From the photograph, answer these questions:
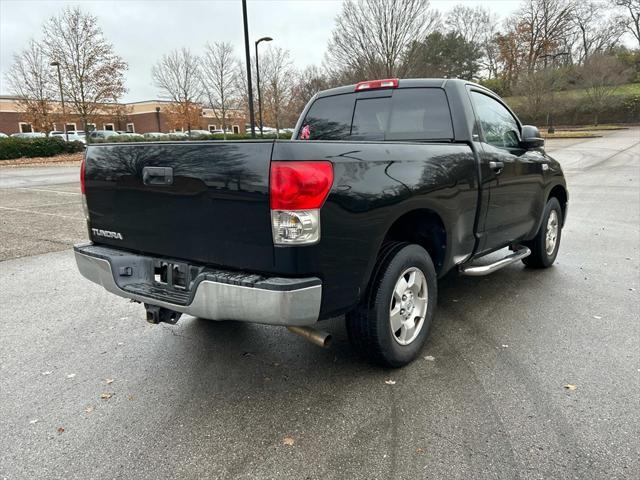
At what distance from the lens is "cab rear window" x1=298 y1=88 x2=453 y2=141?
3.92 m

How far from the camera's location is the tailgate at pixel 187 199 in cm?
250

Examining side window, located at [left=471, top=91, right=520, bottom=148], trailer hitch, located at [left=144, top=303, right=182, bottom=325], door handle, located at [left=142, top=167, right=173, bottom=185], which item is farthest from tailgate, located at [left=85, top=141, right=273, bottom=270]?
side window, located at [left=471, top=91, right=520, bottom=148]

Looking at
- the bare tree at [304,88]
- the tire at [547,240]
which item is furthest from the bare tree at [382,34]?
the tire at [547,240]

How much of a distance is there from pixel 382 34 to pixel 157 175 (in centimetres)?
2523

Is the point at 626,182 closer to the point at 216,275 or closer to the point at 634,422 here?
the point at 634,422

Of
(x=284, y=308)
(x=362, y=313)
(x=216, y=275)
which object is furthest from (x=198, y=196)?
(x=362, y=313)

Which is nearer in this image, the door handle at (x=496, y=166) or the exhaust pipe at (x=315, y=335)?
the exhaust pipe at (x=315, y=335)

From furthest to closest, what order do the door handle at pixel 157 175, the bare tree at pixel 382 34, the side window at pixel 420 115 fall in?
the bare tree at pixel 382 34
the side window at pixel 420 115
the door handle at pixel 157 175

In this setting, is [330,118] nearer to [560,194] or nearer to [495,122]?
[495,122]

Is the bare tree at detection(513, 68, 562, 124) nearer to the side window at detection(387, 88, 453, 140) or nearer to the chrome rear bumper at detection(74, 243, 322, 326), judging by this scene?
the side window at detection(387, 88, 453, 140)

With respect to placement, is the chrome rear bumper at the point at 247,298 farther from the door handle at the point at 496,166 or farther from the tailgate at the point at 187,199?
the door handle at the point at 496,166

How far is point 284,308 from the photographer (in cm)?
243

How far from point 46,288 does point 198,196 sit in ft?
11.1

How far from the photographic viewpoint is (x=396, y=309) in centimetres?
315
